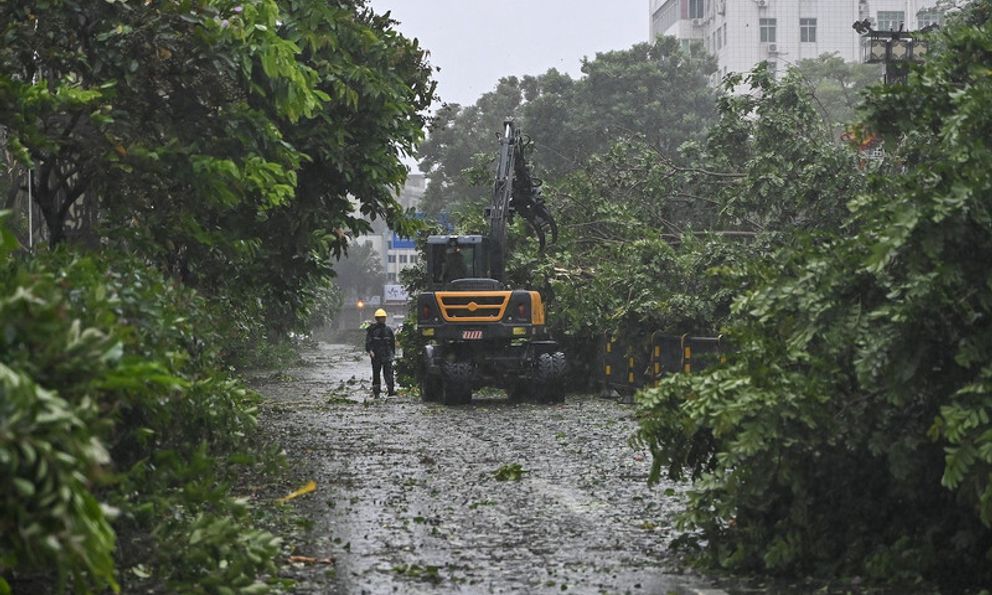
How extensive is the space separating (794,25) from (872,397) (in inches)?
3986

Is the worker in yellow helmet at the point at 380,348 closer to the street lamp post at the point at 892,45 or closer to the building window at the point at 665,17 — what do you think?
the street lamp post at the point at 892,45

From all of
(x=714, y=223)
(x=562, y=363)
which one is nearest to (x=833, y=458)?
(x=562, y=363)

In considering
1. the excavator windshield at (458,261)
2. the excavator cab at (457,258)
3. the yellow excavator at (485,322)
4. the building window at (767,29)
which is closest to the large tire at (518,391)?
the yellow excavator at (485,322)

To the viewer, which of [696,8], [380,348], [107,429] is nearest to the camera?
[107,429]

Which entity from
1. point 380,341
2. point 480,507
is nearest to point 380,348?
point 380,341

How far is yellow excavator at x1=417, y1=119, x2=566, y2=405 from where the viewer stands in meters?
29.1

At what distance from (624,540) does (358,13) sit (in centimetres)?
1459

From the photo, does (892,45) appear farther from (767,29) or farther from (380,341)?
(767,29)

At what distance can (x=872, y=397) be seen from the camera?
9.98m

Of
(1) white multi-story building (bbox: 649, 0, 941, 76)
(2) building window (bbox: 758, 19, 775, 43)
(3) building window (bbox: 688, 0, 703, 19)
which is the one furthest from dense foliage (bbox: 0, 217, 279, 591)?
(3) building window (bbox: 688, 0, 703, 19)

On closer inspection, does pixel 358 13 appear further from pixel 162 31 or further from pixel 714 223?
pixel 714 223

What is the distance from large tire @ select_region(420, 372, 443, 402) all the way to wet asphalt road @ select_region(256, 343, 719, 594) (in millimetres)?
4803

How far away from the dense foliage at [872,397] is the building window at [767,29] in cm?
9839

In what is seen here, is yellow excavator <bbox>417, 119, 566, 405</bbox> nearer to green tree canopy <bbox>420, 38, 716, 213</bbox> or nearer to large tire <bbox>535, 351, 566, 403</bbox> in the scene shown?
large tire <bbox>535, 351, 566, 403</bbox>
